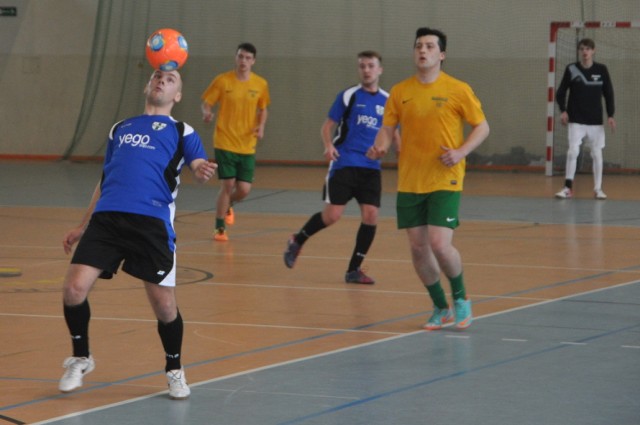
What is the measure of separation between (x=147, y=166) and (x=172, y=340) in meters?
0.89

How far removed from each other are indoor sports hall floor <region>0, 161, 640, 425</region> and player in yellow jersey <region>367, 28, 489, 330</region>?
0.41 meters

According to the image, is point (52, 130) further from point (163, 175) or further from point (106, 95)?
point (163, 175)

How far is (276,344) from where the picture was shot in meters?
7.52

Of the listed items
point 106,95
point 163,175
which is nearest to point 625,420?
point 163,175

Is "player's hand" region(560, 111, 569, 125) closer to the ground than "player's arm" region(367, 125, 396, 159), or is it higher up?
closer to the ground

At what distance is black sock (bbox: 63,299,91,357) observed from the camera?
20.1 ft

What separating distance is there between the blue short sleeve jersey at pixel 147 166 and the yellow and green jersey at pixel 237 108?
24.6 ft

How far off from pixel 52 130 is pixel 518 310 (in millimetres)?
18842

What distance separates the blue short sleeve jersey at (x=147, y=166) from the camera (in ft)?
20.1

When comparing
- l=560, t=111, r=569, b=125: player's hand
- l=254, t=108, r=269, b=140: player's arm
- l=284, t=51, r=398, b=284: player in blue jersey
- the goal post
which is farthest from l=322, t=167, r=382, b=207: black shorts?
the goal post

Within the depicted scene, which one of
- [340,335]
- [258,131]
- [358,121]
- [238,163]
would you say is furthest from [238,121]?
[340,335]

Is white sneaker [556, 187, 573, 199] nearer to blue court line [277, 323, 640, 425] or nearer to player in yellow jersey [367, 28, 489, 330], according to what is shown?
blue court line [277, 323, 640, 425]

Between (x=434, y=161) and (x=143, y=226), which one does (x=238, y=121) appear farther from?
(x=143, y=226)

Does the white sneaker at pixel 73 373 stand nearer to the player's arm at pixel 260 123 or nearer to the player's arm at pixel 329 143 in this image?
the player's arm at pixel 329 143
